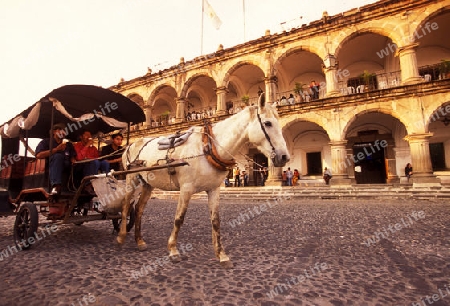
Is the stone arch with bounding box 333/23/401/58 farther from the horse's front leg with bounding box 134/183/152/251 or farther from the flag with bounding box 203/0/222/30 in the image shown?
the horse's front leg with bounding box 134/183/152/251

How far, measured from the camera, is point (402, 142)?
16.1 metres

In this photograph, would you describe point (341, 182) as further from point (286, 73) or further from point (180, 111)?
point (180, 111)

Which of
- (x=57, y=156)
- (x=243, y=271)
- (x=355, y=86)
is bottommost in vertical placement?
(x=243, y=271)

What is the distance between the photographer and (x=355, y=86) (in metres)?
17.4

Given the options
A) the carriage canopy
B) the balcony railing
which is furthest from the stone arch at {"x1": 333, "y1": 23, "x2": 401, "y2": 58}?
the carriage canopy

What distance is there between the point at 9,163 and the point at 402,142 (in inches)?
797

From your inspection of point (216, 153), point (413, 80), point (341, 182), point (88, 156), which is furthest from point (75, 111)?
point (413, 80)

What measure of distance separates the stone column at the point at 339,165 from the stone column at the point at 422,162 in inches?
123

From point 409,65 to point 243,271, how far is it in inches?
607

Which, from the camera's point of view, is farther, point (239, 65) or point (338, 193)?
point (239, 65)

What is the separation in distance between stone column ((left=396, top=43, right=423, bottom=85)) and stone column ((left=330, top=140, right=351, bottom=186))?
14.8 feet

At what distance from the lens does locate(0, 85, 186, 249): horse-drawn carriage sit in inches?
149

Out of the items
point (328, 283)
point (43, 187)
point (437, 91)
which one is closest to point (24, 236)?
point (43, 187)

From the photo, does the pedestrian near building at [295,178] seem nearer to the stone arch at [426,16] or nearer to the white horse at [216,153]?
the stone arch at [426,16]
